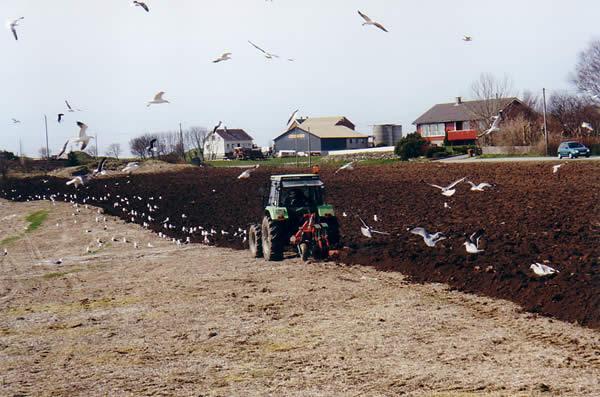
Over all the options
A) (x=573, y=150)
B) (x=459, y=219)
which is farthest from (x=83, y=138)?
(x=573, y=150)

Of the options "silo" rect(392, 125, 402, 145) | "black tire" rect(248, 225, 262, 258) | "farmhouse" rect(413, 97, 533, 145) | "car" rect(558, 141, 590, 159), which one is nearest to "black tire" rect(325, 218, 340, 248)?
"black tire" rect(248, 225, 262, 258)

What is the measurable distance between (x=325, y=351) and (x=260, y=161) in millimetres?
72577

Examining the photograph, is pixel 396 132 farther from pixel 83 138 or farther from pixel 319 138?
pixel 83 138

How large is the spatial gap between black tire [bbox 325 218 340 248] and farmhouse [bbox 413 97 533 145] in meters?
57.8

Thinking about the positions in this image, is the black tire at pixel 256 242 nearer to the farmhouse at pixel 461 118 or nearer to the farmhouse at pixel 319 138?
the farmhouse at pixel 461 118

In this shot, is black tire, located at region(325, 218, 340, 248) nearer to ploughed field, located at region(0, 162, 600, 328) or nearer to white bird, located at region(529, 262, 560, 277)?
ploughed field, located at region(0, 162, 600, 328)

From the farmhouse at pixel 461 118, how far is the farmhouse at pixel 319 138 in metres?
8.84

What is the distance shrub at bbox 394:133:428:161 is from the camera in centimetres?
6769

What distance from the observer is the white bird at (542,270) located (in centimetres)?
1366

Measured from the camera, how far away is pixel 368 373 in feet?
32.8

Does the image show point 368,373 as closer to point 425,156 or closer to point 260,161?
point 425,156

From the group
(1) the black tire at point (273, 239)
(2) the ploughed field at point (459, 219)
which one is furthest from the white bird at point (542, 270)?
(1) the black tire at point (273, 239)

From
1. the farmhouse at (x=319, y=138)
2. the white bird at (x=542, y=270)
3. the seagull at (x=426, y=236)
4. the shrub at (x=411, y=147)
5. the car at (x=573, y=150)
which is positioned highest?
the farmhouse at (x=319, y=138)

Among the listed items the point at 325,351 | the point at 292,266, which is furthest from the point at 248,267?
the point at 325,351
